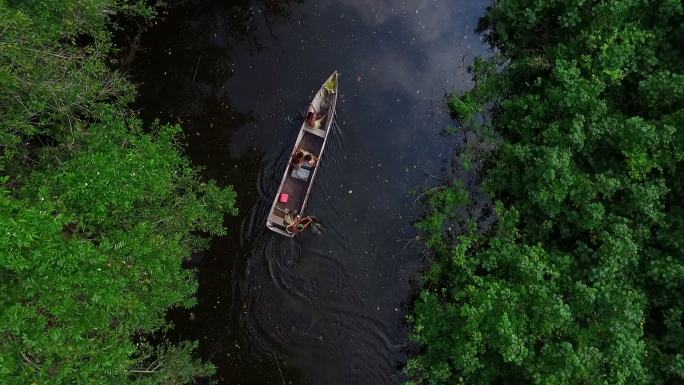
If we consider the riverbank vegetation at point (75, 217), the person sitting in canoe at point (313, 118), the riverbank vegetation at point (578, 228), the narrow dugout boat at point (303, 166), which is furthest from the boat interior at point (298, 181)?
the riverbank vegetation at point (578, 228)

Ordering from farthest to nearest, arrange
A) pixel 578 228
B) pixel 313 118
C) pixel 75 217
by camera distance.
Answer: pixel 313 118
pixel 578 228
pixel 75 217

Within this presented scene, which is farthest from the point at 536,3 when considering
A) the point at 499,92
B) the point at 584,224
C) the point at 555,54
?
the point at 584,224

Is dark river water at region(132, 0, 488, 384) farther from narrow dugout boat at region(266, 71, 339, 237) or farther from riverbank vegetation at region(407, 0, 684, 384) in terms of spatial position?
riverbank vegetation at region(407, 0, 684, 384)

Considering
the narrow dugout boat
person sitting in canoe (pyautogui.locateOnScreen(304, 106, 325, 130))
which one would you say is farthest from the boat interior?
person sitting in canoe (pyautogui.locateOnScreen(304, 106, 325, 130))

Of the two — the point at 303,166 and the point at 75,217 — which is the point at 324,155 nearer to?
the point at 303,166

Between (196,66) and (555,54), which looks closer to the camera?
(555,54)

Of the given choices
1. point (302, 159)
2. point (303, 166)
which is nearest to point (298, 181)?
point (303, 166)

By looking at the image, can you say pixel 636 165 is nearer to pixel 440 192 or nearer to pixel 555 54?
pixel 555 54
